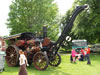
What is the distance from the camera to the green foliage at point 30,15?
957 inches

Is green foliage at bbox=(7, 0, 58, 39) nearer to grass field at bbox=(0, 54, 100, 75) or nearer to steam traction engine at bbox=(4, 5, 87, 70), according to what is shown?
steam traction engine at bbox=(4, 5, 87, 70)

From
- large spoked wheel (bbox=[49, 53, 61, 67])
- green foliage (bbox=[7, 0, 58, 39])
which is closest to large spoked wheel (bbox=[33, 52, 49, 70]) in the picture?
large spoked wheel (bbox=[49, 53, 61, 67])

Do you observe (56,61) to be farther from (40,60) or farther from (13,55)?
(13,55)

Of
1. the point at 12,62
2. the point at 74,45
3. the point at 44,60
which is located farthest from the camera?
the point at 74,45

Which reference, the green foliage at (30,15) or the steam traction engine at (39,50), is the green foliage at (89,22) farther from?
the steam traction engine at (39,50)

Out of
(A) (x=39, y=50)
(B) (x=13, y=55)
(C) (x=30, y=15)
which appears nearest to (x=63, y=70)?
(A) (x=39, y=50)

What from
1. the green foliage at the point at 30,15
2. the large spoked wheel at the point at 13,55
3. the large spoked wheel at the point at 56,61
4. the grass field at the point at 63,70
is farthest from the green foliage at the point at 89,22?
the large spoked wheel at the point at 13,55

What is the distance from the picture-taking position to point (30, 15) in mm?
24859

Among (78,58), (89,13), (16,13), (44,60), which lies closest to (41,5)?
(16,13)

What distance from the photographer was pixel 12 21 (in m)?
24.3

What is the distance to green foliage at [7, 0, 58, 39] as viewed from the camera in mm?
24312

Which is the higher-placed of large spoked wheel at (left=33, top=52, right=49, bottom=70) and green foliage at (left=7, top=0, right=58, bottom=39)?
green foliage at (left=7, top=0, right=58, bottom=39)

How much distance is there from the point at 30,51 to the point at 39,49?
2.54 feet

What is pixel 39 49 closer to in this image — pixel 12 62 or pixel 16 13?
pixel 12 62
